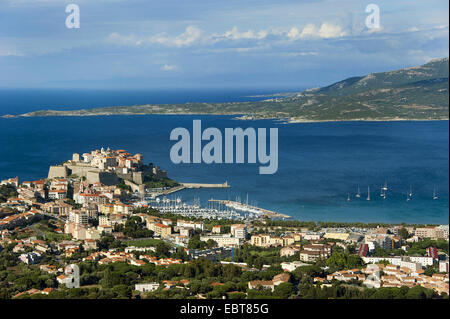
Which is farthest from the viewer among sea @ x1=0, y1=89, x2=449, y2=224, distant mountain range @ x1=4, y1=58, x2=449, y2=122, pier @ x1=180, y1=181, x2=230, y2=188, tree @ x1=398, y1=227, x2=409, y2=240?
distant mountain range @ x1=4, y1=58, x2=449, y2=122

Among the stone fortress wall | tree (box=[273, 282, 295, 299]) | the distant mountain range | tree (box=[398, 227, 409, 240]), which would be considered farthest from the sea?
tree (box=[273, 282, 295, 299])

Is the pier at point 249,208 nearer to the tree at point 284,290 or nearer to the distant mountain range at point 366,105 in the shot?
the tree at point 284,290

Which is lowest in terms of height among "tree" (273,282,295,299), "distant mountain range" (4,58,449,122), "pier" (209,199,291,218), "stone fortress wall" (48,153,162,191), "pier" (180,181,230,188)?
"pier" (209,199,291,218)

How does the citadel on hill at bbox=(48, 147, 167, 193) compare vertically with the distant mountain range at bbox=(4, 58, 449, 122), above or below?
below

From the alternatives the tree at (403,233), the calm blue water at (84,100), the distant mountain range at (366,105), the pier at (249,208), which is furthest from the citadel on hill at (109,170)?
the calm blue water at (84,100)

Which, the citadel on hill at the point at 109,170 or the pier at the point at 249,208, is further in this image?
the citadel on hill at the point at 109,170

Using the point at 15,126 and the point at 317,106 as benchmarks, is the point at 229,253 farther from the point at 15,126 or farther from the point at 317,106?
the point at 317,106

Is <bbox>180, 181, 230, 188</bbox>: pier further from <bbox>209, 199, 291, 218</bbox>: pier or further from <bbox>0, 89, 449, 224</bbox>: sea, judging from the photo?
<bbox>209, 199, 291, 218</bbox>: pier
